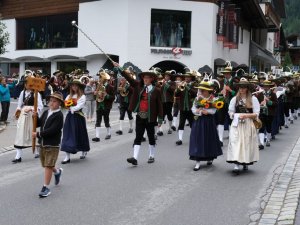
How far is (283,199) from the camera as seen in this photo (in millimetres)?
7094

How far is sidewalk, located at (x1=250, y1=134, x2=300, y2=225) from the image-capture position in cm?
602

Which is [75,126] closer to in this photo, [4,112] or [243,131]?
[243,131]

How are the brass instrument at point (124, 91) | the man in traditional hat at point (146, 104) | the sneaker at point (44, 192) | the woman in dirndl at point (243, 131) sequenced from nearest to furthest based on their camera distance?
the sneaker at point (44, 192)
the woman in dirndl at point (243, 131)
the man in traditional hat at point (146, 104)
the brass instrument at point (124, 91)

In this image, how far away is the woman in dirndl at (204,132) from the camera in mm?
9383

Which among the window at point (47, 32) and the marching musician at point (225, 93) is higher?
the window at point (47, 32)

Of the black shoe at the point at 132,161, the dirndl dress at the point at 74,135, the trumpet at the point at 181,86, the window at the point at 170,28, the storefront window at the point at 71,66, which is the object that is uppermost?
the window at the point at 170,28

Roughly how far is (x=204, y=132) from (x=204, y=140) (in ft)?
0.50

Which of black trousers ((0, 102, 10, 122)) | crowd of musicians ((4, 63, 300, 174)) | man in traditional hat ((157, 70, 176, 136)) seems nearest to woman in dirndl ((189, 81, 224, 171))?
crowd of musicians ((4, 63, 300, 174))

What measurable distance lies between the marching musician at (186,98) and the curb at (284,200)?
12.4ft

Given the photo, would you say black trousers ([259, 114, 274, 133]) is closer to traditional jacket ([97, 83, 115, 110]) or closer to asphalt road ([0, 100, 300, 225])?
asphalt road ([0, 100, 300, 225])

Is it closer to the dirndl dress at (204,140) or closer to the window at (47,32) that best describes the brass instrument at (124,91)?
the dirndl dress at (204,140)

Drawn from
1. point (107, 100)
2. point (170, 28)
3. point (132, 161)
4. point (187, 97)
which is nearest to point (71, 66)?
point (170, 28)

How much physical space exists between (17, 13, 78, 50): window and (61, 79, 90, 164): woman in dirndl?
26.4 meters

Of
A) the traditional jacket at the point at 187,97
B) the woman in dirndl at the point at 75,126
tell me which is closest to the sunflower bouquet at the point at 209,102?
the woman in dirndl at the point at 75,126
